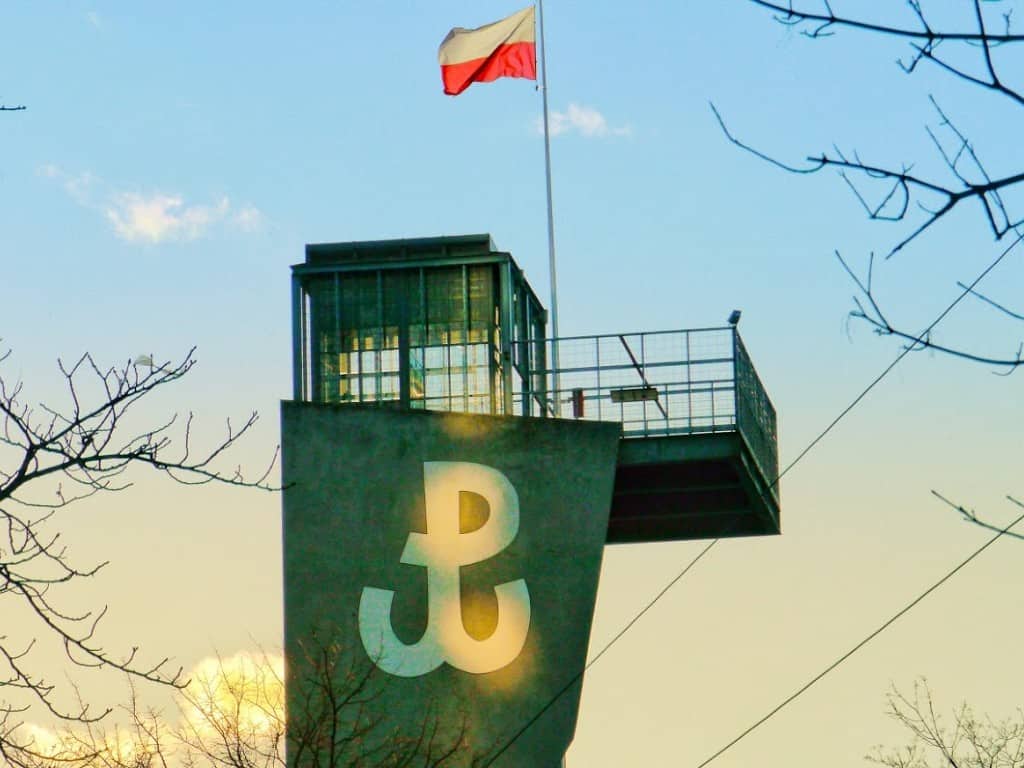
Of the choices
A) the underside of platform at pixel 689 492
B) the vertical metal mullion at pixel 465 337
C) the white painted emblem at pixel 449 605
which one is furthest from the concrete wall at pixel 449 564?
the underside of platform at pixel 689 492

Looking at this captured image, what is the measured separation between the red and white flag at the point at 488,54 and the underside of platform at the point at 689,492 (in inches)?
368

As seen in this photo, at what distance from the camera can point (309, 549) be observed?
34.3m

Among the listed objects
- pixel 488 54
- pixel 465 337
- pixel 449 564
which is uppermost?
pixel 488 54

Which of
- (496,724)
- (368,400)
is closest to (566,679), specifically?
(496,724)

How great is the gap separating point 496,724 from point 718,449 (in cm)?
605

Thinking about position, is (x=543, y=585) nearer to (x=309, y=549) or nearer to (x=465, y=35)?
(x=309, y=549)

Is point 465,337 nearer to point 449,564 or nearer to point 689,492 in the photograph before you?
point 449,564

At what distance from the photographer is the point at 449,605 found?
33688mm

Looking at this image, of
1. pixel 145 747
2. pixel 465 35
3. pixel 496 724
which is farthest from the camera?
pixel 465 35

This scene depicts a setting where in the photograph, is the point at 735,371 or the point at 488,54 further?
the point at 488,54

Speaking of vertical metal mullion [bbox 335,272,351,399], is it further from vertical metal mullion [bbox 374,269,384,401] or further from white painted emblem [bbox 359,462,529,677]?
white painted emblem [bbox 359,462,529,677]

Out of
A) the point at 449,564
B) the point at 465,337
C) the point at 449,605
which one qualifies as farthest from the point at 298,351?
the point at 449,605

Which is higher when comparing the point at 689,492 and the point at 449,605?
the point at 689,492

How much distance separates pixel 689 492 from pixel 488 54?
1036 centimetres
